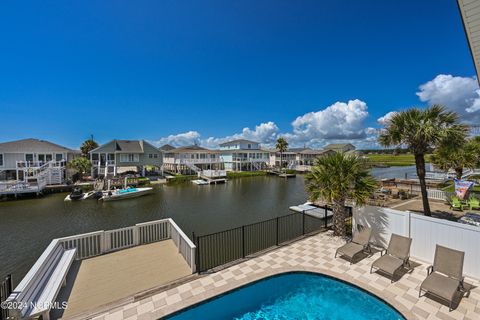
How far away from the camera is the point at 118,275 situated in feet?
20.1

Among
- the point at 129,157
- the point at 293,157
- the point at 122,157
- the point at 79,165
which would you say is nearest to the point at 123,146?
the point at 122,157

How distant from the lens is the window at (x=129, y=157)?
32.7 meters

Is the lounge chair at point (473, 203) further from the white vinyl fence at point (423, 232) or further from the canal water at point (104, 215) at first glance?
the canal water at point (104, 215)

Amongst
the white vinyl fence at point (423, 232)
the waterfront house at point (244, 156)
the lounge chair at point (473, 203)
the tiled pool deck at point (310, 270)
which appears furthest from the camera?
the waterfront house at point (244, 156)

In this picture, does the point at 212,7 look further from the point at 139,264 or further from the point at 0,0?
the point at 139,264

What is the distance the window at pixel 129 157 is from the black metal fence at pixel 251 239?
2738cm

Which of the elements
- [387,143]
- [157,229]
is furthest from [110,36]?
[387,143]

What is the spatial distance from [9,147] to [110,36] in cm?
2660

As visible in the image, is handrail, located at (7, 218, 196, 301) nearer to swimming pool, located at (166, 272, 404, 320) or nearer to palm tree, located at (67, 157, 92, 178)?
swimming pool, located at (166, 272, 404, 320)

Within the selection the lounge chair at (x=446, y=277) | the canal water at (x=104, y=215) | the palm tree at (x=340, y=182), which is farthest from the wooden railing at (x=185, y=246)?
the lounge chair at (x=446, y=277)

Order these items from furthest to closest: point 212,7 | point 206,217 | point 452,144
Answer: point 206,217, point 212,7, point 452,144

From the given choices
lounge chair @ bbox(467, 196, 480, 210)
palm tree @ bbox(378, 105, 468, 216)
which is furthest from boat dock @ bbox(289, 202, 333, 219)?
lounge chair @ bbox(467, 196, 480, 210)

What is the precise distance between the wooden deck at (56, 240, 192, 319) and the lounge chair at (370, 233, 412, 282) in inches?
228

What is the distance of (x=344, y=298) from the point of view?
5398 millimetres
